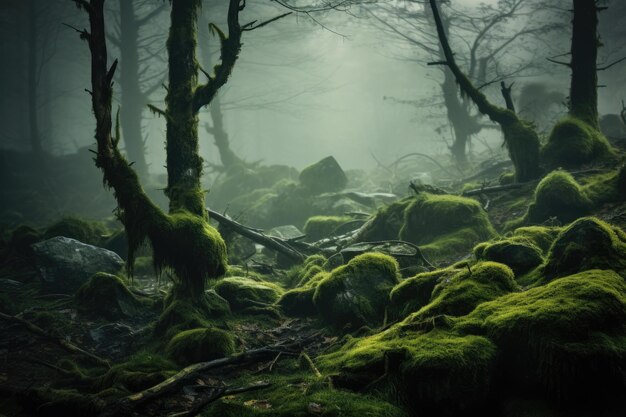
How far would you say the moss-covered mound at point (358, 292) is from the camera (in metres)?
5.45

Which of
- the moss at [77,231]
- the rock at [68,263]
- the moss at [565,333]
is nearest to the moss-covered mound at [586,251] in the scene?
the moss at [565,333]

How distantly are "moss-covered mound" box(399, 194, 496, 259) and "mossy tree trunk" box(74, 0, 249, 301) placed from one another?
16.4 feet

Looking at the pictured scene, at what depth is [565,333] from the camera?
272cm

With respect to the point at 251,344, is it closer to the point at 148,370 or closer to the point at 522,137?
the point at 148,370

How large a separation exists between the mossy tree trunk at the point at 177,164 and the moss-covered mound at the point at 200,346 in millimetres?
1334

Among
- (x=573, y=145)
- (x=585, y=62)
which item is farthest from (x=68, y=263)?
(x=585, y=62)

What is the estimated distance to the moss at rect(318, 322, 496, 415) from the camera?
2824 mm

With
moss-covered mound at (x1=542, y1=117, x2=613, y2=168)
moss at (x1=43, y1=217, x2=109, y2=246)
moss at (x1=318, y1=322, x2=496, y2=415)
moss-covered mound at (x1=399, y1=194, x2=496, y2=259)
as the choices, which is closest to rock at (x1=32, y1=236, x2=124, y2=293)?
moss at (x1=43, y1=217, x2=109, y2=246)

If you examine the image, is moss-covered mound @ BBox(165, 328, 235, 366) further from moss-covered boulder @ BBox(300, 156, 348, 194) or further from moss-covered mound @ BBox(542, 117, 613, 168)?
moss-covered boulder @ BBox(300, 156, 348, 194)

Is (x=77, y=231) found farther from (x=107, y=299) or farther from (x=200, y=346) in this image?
(x=200, y=346)

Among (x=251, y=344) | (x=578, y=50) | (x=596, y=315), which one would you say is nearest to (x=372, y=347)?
(x=596, y=315)

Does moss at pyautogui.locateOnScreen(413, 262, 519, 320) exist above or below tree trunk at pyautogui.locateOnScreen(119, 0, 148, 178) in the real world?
below

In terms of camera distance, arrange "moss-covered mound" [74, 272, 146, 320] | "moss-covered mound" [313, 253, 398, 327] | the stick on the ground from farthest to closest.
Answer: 1. "moss-covered mound" [74, 272, 146, 320]
2. "moss-covered mound" [313, 253, 398, 327]
3. the stick on the ground

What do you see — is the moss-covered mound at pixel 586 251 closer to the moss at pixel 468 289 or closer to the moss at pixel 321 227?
the moss at pixel 468 289
